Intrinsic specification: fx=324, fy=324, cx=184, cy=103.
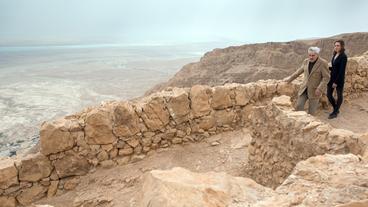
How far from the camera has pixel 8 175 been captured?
5.25 metres

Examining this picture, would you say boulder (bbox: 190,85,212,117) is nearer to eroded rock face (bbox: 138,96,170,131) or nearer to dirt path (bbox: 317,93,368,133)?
eroded rock face (bbox: 138,96,170,131)

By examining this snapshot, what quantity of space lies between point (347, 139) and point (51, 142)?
14.8 ft

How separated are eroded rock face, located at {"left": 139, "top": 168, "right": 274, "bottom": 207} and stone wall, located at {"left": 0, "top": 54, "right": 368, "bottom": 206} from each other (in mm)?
1434

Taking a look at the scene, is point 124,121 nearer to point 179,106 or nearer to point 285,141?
point 179,106

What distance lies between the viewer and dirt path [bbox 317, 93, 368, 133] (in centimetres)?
744

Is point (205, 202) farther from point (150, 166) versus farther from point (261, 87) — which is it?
point (261, 87)

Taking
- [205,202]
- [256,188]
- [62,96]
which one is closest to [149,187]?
[205,202]

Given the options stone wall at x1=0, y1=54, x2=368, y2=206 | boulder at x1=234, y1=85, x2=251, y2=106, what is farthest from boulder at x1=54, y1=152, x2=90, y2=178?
boulder at x1=234, y1=85, x2=251, y2=106

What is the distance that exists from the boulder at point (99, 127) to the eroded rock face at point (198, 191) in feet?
8.58

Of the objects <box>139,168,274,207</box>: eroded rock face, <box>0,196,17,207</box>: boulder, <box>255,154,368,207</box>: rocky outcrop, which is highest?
<box>255,154,368,207</box>: rocky outcrop

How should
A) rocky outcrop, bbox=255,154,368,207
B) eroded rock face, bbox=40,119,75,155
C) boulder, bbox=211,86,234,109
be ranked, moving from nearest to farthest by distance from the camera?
rocky outcrop, bbox=255,154,368,207, eroded rock face, bbox=40,119,75,155, boulder, bbox=211,86,234,109

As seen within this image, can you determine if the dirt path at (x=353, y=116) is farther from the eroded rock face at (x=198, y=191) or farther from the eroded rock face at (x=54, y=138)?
the eroded rock face at (x=54, y=138)

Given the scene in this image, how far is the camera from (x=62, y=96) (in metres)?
38.0

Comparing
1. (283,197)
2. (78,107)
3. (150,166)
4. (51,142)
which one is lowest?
(78,107)
